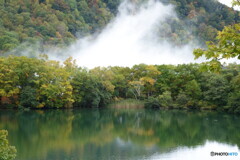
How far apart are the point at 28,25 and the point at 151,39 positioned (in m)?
41.5

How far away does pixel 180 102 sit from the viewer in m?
37.8

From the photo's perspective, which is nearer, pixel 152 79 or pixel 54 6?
Answer: pixel 152 79

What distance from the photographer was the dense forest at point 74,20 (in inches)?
2800

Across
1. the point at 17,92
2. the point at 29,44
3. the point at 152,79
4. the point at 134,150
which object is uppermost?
the point at 29,44

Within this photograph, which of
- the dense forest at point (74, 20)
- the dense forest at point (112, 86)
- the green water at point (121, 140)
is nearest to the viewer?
the green water at point (121, 140)

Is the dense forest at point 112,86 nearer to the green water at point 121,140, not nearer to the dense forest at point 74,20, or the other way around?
the green water at point 121,140

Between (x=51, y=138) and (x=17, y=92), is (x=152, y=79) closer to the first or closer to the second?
(x=17, y=92)

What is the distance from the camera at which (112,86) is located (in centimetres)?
3891

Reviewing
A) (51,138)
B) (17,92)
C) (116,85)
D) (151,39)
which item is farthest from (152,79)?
(151,39)

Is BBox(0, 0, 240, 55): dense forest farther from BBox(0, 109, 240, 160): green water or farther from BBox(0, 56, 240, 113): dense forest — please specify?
BBox(0, 109, 240, 160): green water

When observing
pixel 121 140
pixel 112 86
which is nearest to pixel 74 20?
pixel 112 86

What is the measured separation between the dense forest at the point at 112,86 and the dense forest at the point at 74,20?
27106mm

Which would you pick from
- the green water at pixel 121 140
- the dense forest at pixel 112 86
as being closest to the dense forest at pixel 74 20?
the dense forest at pixel 112 86

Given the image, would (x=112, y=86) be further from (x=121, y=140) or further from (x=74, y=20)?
(x=74, y=20)
